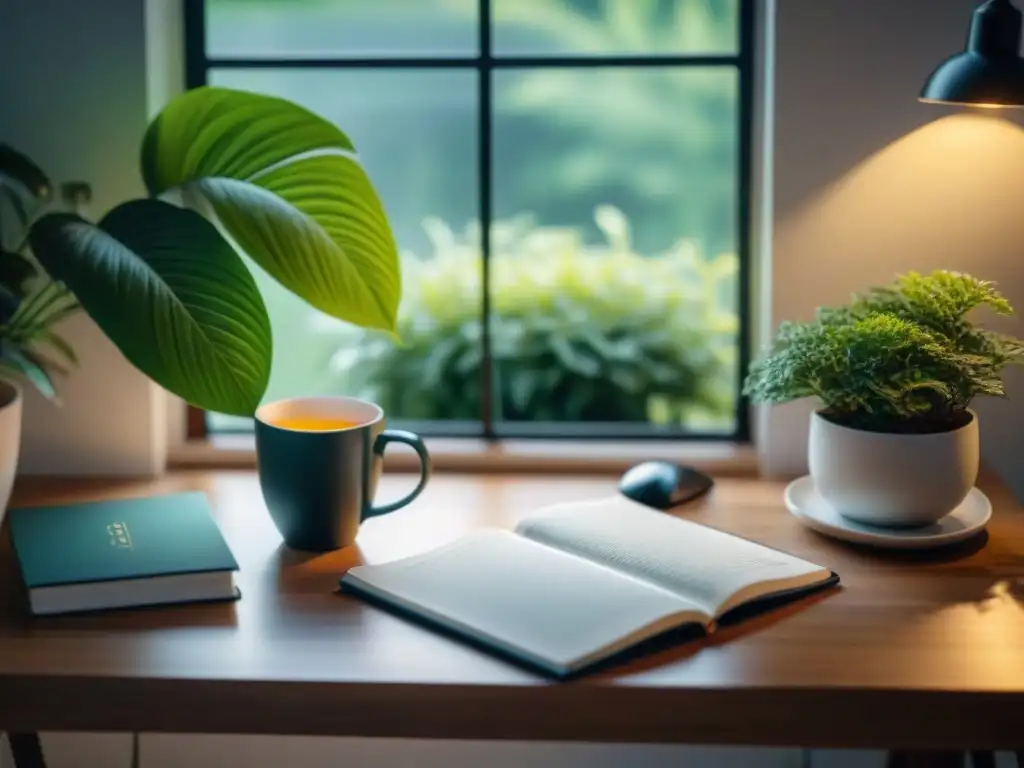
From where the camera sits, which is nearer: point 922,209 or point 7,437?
point 7,437

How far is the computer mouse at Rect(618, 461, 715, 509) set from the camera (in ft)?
5.46

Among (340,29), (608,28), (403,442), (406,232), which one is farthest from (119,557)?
(608,28)

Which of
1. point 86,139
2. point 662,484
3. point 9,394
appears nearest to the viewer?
point 9,394

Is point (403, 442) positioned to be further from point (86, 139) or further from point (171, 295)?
point (86, 139)

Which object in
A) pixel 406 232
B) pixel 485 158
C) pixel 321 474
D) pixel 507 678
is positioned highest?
pixel 485 158

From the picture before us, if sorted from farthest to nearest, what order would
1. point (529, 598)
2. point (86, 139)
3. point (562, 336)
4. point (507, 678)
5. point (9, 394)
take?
point (562, 336) < point (86, 139) < point (9, 394) < point (529, 598) < point (507, 678)

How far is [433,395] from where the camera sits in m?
2.03

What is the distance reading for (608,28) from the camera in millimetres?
1931

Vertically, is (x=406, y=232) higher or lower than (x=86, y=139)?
lower

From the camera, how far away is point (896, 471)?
1473mm

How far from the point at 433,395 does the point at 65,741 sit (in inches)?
26.4

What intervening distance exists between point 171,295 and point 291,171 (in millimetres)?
227

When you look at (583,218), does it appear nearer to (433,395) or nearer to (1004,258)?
(433,395)

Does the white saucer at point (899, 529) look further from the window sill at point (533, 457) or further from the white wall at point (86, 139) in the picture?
the white wall at point (86, 139)
